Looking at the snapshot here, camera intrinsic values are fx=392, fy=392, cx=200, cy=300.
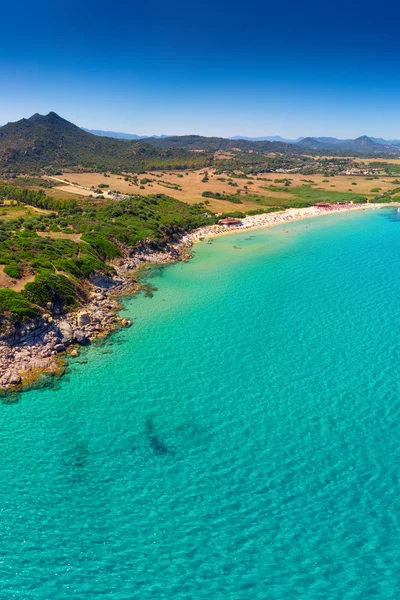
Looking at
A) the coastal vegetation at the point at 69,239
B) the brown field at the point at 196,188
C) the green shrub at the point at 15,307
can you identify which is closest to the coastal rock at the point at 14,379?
the coastal vegetation at the point at 69,239

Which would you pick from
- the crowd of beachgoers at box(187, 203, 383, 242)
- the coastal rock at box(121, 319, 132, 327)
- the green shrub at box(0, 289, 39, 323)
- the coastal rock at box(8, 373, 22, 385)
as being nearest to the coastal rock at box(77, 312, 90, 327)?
the coastal rock at box(121, 319, 132, 327)

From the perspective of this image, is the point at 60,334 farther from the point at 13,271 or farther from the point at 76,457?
the point at 76,457

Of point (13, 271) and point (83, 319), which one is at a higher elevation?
Result: point (13, 271)

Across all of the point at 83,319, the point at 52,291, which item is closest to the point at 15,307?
the point at 52,291

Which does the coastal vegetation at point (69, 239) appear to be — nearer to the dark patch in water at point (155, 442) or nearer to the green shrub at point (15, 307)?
the green shrub at point (15, 307)

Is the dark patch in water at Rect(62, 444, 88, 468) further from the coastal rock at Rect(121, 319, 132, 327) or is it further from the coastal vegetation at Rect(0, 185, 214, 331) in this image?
the coastal rock at Rect(121, 319, 132, 327)
